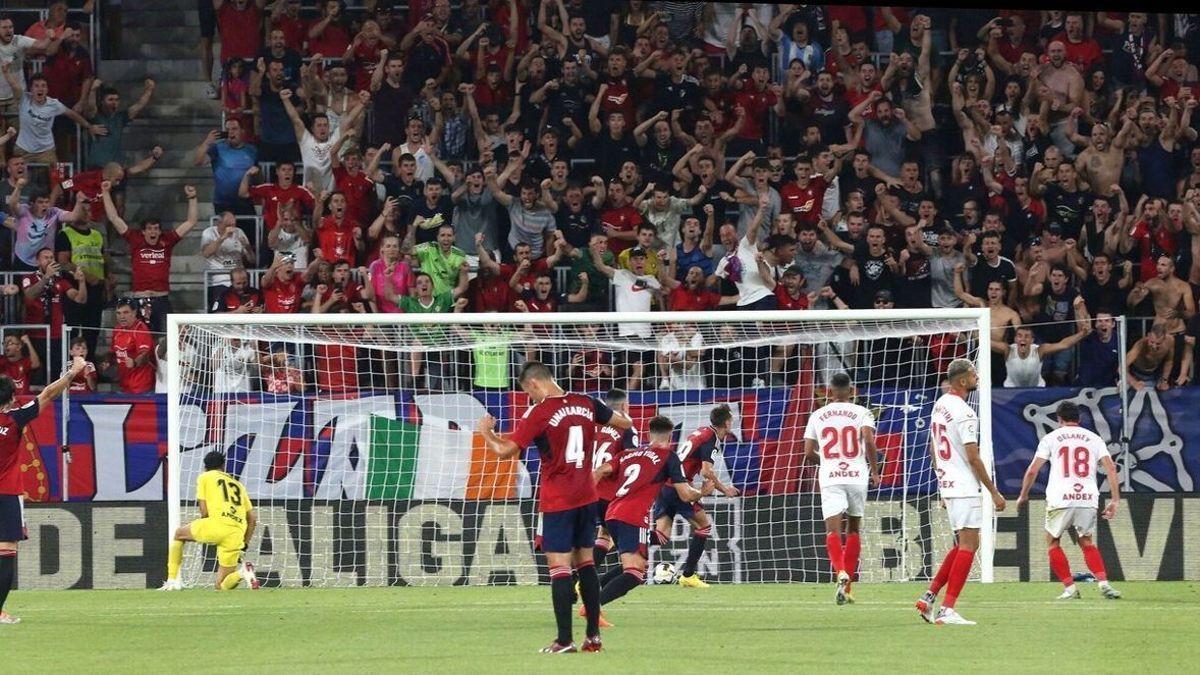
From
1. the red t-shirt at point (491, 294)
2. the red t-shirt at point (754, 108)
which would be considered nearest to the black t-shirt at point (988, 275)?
the red t-shirt at point (754, 108)

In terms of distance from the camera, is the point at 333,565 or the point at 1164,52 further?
the point at 1164,52

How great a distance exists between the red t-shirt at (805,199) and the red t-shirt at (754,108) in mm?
1158

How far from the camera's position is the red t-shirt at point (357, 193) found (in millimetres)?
20484

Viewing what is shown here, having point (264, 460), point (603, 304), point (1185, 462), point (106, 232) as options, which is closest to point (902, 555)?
point (1185, 462)

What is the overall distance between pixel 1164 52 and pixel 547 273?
8.37 m

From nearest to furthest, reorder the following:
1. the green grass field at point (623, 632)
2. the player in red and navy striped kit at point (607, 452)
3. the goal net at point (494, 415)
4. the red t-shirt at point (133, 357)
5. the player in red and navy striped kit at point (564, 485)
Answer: the green grass field at point (623, 632) < the player in red and navy striped kit at point (564, 485) < the player in red and navy striped kit at point (607, 452) < the goal net at point (494, 415) < the red t-shirt at point (133, 357)

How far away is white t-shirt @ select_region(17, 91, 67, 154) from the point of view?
20.9 meters

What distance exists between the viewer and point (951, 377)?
38.1 feet

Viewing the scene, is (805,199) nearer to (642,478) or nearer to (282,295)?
(282,295)

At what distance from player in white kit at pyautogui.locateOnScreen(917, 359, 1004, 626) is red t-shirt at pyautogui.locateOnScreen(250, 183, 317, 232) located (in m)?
10.3

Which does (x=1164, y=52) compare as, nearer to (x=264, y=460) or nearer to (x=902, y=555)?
(x=902, y=555)

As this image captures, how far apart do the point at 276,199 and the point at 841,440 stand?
8.74m

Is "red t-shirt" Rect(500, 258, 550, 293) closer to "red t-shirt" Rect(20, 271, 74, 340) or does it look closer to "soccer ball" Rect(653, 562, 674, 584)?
"soccer ball" Rect(653, 562, 674, 584)

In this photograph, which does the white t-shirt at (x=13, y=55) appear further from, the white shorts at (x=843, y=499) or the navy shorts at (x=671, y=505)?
the white shorts at (x=843, y=499)
